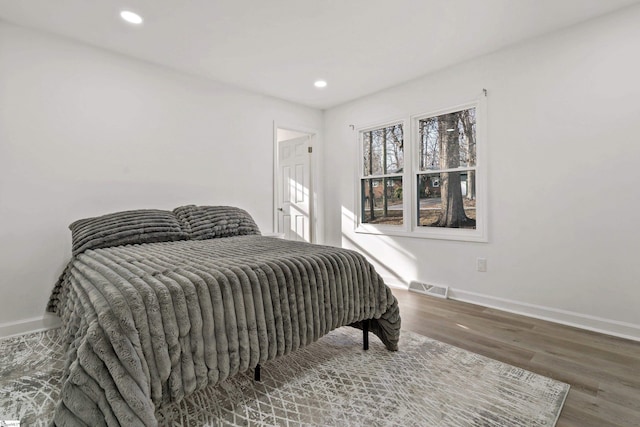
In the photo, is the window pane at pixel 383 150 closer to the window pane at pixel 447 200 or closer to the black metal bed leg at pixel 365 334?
the window pane at pixel 447 200

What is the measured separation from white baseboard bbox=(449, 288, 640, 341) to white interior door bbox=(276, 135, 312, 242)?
91.8 inches

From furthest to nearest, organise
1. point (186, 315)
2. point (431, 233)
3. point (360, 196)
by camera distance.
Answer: point (360, 196)
point (431, 233)
point (186, 315)

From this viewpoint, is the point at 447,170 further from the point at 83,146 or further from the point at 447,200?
A: the point at 83,146

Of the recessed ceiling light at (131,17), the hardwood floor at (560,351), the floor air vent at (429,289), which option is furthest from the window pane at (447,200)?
the recessed ceiling light at (131,17)

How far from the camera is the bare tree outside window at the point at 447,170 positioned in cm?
330

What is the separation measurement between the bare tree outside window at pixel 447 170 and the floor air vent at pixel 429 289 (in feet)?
2.25

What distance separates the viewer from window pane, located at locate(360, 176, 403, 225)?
13.1ft

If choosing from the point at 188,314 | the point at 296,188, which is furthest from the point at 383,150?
the point at 188,314

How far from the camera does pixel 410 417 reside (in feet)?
4.83

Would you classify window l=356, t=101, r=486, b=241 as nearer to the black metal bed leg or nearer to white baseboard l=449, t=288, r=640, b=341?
white baseboard l=449, t=288, r=640, b=341

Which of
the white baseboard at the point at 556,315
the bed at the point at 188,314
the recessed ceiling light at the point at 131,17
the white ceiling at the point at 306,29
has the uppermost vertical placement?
the white ceiling at the point at 306,29

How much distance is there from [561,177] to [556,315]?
1.18m

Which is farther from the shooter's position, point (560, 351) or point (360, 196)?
point (360, 196)

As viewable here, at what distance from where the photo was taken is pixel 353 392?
1665 mm
